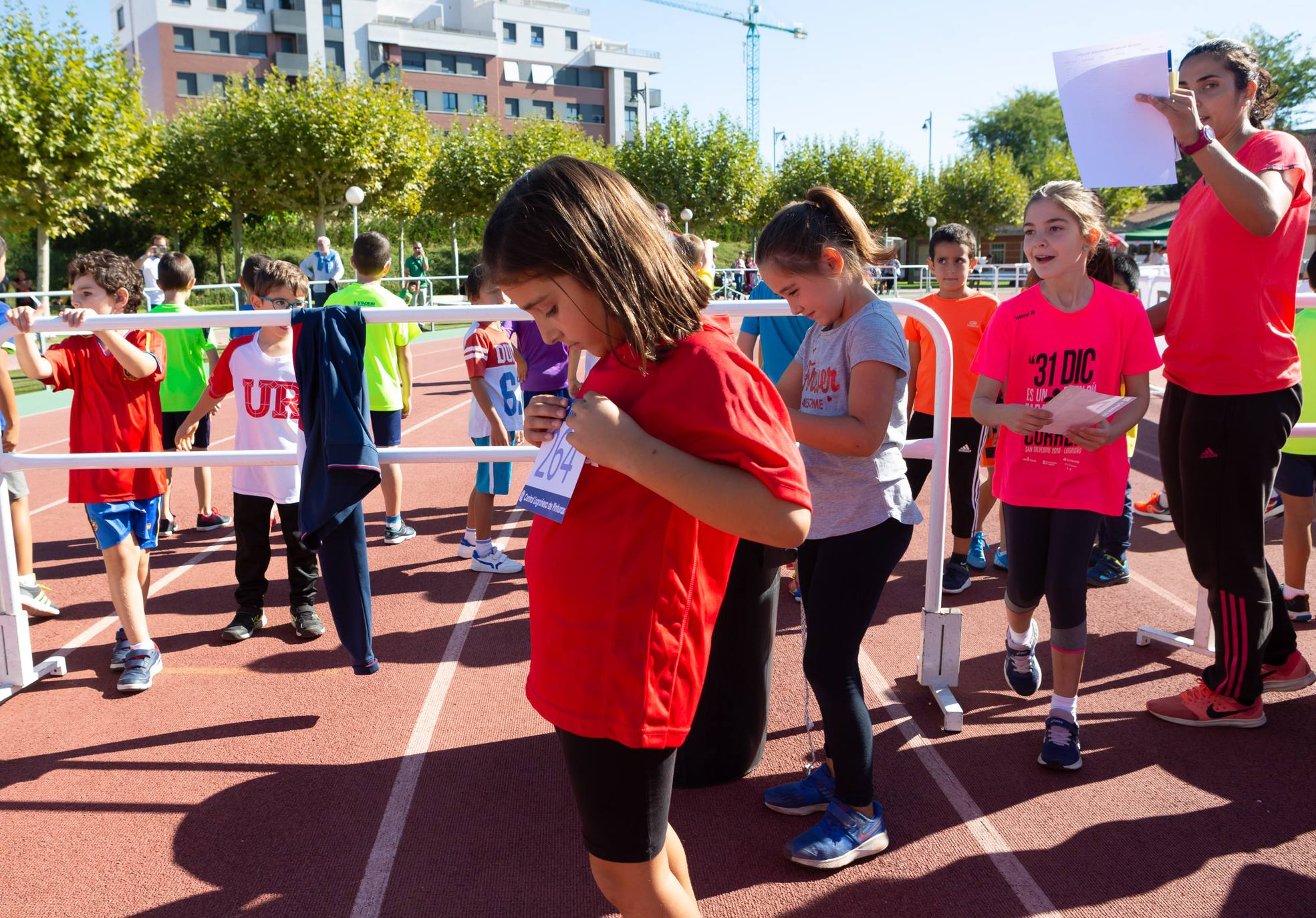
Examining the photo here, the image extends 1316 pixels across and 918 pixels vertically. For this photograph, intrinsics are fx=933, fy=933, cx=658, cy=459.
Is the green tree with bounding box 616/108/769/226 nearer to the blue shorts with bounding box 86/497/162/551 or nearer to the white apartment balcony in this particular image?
the white apartment balcony

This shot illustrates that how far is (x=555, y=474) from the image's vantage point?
61.5 inches

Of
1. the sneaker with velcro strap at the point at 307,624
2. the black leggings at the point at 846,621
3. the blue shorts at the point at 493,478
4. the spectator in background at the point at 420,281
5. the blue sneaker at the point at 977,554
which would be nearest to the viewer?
the black leggings at the point at 846,621

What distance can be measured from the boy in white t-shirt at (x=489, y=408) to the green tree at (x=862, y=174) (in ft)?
158

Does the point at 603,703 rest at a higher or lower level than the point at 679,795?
higher

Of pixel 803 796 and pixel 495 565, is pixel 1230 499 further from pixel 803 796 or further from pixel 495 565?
pixel 495 565

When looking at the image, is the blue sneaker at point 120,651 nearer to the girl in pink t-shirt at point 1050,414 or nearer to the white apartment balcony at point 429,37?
the girl in pink t-shirt at point 1050,414

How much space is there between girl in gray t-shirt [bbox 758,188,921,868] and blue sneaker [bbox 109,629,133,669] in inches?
119

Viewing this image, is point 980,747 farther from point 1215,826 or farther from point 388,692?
point 388,692

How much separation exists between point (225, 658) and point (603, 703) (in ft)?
11.0

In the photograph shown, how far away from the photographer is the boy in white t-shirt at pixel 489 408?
5434mm

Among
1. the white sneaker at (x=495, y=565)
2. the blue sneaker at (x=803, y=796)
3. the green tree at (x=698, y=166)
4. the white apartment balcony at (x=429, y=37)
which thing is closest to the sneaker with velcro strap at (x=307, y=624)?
the white sneaker at (x=495, y=565)

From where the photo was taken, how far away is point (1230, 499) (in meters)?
3.12

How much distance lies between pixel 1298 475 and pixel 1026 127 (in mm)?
87910

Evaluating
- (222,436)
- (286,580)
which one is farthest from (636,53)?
(286,580)
